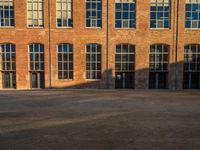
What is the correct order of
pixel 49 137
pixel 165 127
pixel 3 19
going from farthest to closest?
pixel 3 19 < pixel 165 127 < pixel 49 137

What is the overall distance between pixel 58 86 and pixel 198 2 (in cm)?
2083

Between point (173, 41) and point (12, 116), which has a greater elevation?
point (173, 41)

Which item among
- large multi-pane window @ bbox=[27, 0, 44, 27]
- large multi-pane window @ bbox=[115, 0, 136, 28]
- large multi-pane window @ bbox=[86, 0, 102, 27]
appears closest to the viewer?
large multi-pane window @ bbox=[27, 0, 44, 27]

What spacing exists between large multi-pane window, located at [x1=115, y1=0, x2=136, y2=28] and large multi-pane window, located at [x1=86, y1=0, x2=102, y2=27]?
7.07 feet

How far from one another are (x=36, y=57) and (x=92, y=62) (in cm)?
711

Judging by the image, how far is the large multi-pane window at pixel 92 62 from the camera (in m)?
23.8

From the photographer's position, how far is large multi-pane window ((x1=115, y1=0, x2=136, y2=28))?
77.9 ft

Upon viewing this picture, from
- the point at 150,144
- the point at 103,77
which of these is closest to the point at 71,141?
the point at 150,144

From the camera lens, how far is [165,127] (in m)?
8.79

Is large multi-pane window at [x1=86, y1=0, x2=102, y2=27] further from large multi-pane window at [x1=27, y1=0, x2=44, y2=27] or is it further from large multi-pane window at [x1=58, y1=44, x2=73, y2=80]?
large multi-pane window at [x1=27, y1=0, x2=44, y2=27]

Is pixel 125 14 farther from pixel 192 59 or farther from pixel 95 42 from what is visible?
pixel 192 59

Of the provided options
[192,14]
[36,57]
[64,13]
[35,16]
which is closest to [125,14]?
[64,13]

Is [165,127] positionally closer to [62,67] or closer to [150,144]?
A: [150,144]

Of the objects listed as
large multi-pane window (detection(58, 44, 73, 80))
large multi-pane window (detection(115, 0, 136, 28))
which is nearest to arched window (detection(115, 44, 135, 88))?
large multi-pane window (detection(115, 0, 136, 28))
